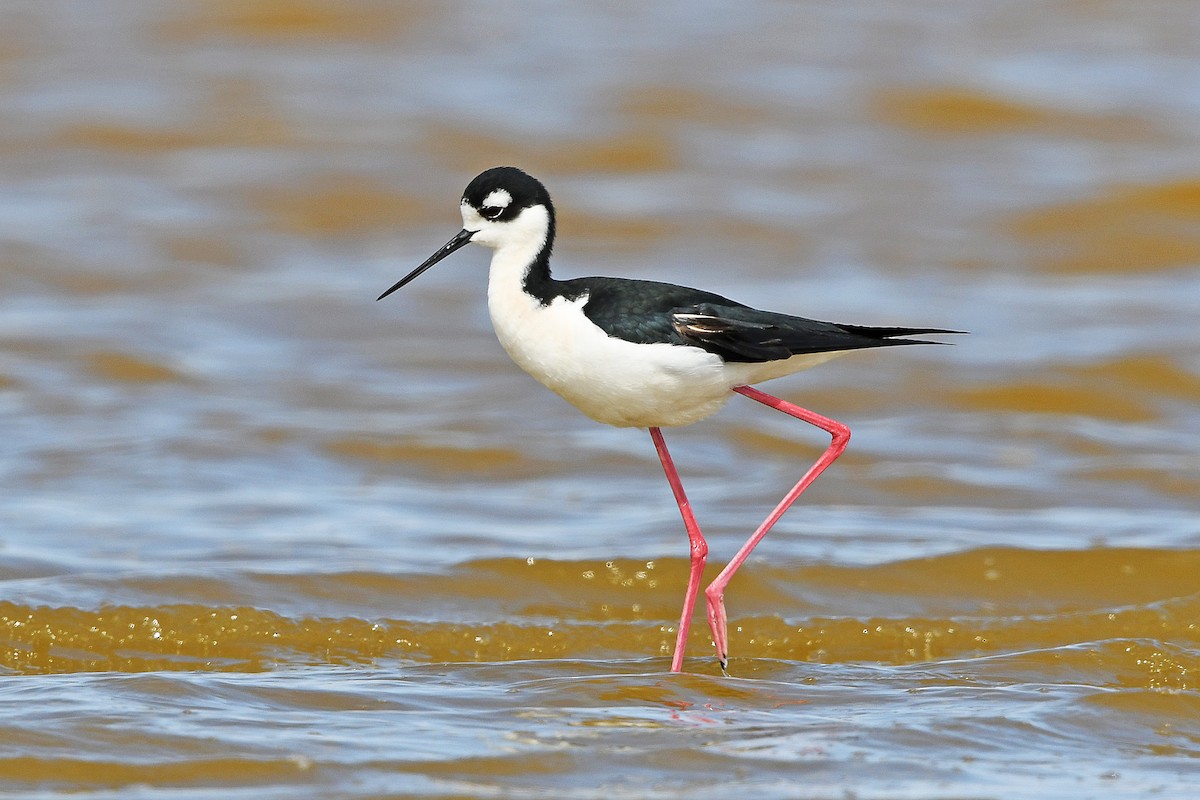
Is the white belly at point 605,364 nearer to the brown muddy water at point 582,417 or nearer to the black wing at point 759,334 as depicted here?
the black wing at point 759,334

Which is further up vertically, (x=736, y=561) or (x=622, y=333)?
(x=622, y=333)

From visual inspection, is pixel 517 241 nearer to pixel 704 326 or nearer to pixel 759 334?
pixel 704 326

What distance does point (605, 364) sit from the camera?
5.95 meters

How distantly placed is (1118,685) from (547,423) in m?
4.55

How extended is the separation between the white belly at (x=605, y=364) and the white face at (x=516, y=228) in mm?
161

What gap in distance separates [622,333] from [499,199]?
0.72 metres

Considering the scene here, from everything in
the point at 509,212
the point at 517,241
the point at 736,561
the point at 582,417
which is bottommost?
the point at 736,561

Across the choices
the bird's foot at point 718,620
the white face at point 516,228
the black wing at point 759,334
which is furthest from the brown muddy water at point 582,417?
the white face at point 516,228

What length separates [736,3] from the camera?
18.7 metres

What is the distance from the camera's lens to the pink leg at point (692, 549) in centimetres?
654

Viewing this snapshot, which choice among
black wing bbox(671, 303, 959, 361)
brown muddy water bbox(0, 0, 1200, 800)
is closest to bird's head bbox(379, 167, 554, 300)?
black wing bbox(671, 303, 959, 361)

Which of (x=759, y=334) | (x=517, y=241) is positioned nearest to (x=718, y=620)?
(x=759, y=334)

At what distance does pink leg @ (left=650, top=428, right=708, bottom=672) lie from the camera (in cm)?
654

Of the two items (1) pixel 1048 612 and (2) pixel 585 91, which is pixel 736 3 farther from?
(1) pixel 1048 612
